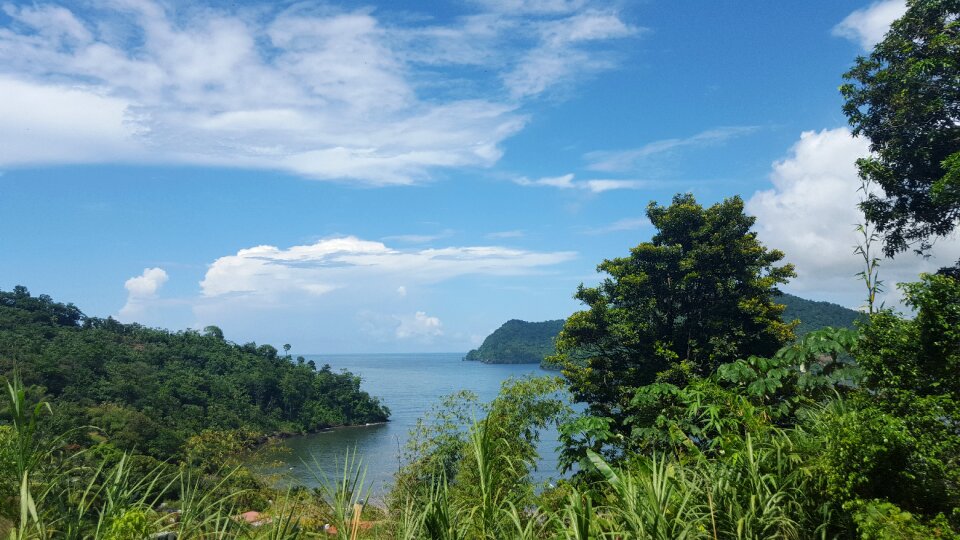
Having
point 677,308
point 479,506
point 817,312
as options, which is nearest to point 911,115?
point 677,308

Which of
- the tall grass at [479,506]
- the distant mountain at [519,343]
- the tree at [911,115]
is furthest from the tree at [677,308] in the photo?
the distant mountain at [519,343]

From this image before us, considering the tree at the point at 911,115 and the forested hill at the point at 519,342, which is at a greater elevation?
the tree at the point at 911,115

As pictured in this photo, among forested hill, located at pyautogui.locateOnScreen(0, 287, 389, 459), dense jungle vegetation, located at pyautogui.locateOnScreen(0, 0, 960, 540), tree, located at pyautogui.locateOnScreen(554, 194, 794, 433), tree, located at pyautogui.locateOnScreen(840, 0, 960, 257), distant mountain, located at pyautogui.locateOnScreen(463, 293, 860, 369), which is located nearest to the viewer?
dense jungle vegetation, located at pyautogui.locateOnScreen(0, 0, 960, 540)

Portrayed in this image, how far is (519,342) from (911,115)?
122 meters

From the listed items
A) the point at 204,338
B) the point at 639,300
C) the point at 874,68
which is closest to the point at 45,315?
the point at 204,338

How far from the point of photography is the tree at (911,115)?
384 inches

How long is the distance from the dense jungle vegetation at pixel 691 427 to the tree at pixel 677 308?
2.0 inches

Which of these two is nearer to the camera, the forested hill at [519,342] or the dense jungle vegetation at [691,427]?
the dense jungle vegetation at [691,427]

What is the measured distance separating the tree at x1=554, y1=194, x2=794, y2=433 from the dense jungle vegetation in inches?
2.0

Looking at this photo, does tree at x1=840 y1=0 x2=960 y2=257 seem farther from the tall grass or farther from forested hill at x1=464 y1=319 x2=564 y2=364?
forested hill at x1=464 y1=319 x2=564 y2=364

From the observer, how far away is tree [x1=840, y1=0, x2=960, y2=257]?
9.76m

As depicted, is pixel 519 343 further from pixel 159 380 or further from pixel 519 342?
pixel 159 380

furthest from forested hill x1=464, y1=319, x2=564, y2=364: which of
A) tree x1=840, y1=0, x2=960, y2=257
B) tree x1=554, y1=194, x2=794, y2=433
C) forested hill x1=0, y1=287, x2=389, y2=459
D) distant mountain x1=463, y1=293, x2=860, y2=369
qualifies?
tree x1=840, y1=0, x2=960, y2=257

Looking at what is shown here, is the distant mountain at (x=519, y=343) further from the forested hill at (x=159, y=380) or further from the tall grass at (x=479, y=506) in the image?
the tall grass at (x=479, y=506)
